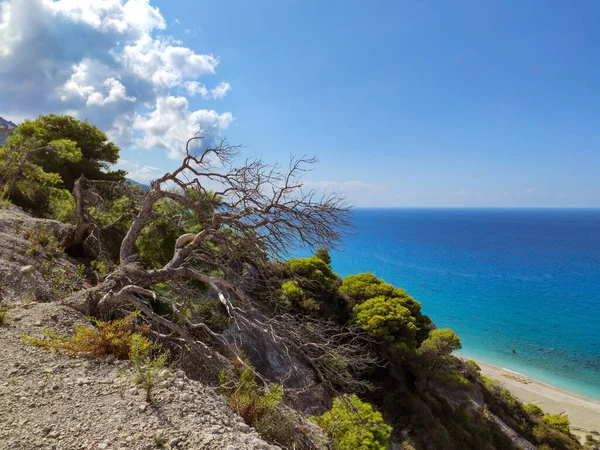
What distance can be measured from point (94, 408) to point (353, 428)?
5.60m

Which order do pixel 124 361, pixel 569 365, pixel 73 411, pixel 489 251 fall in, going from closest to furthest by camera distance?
pixel 73 411 < pixel 124 361 < pixel 569 365 < pixel 489 251

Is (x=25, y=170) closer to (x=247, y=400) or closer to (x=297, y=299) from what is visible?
(x=297, y=299)

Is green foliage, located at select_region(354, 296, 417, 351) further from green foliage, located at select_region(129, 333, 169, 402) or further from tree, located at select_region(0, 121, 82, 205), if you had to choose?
tree, located at select_region(0, 121, 82, 205)

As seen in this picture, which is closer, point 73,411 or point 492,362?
point 73,411

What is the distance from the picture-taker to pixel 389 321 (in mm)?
15414

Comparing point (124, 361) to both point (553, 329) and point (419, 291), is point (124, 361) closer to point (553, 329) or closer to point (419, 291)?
point (553, 329)

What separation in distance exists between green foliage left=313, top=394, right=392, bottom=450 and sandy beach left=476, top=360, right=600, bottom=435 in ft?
77.5

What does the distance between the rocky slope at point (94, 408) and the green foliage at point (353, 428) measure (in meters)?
3.52

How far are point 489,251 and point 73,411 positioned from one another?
11068 centimetres

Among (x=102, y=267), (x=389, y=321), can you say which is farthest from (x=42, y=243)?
(x=389, y=321)

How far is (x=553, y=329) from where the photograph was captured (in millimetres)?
38375

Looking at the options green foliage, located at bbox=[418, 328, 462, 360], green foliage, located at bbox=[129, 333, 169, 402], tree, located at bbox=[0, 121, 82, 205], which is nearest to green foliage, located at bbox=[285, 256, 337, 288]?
green foliage, located at bbox=[418, 328, 462, 360]

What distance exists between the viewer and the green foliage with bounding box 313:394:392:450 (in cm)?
703

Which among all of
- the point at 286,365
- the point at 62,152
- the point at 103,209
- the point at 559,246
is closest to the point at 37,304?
the point at 103,209
